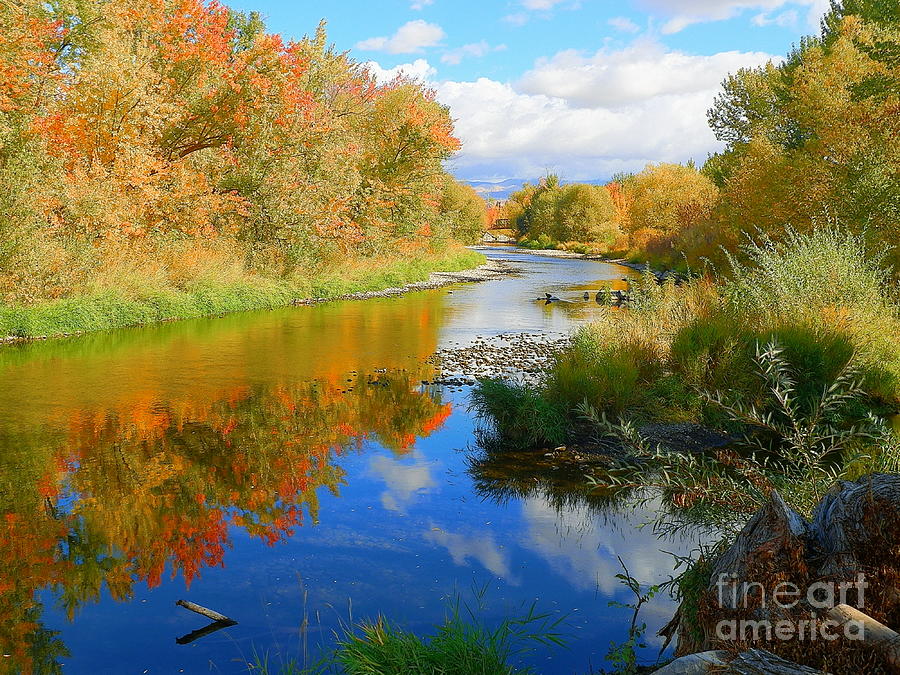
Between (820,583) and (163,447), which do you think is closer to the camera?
(820,583)

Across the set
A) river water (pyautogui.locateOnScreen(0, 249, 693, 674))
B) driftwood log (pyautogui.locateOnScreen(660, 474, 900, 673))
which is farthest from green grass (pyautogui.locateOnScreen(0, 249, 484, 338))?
driftwood log (pyautogui.locateOnScreen(660, 474, 900, 673))

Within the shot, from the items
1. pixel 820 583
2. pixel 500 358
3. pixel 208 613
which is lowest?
pixel 208 613

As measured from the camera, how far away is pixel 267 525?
7.42m

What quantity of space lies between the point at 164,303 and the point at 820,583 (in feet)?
69.2

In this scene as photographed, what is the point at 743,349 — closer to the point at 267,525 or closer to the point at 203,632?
the point at 267,525

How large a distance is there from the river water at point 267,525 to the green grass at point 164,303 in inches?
148

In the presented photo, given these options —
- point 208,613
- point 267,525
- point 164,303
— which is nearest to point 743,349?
point 267,525

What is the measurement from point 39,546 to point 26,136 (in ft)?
46.1

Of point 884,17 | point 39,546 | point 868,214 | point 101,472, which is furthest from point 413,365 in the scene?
point 884,17

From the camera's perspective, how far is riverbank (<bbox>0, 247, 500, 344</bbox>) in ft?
57.7

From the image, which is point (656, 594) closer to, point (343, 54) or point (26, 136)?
point (26, 136)

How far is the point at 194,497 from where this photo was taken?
26.2 feet

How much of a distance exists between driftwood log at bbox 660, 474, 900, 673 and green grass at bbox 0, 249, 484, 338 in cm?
1776

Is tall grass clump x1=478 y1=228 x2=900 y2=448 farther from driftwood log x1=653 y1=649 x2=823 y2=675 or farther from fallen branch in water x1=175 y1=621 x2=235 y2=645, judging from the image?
driftwood log x1=653 y1=649 x2=823 y2=675
